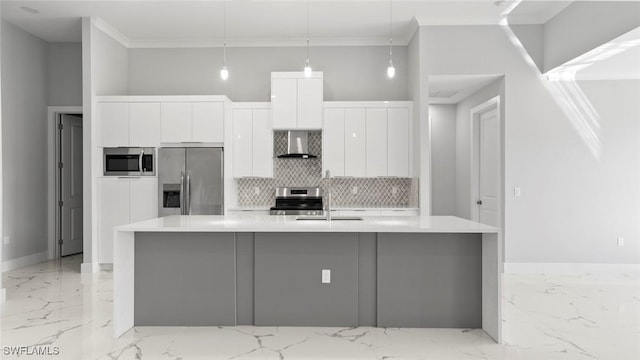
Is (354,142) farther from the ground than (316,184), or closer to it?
farther from the ground

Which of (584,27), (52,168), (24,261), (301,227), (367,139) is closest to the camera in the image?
(301,227)

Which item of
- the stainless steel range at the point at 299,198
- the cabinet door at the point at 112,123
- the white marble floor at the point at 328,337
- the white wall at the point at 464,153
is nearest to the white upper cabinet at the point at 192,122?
the cabinet door at the point at 112,123

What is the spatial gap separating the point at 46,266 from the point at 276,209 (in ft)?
10.7

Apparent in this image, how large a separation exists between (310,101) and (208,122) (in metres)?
1.42

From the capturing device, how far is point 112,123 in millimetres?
5363

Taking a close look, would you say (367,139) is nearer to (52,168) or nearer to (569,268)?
(569,268)

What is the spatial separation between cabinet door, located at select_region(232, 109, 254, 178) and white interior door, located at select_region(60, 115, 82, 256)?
107 inches

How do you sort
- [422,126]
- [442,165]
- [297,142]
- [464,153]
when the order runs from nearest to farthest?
[422,126] → [297,142] → [464,153] → [442,165]

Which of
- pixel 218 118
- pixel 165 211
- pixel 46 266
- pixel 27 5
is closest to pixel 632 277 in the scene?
pixel 218 118

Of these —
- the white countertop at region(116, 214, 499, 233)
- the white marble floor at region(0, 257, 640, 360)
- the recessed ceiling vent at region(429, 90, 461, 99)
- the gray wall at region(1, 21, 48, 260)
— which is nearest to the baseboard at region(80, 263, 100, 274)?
the white marble floor at region(0, 257, 640, 360)

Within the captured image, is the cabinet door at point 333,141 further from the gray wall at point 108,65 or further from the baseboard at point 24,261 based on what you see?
the baseboard at point 24,261

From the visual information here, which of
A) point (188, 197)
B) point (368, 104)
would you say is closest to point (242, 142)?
point (188, 197)

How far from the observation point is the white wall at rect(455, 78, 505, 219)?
6764mm

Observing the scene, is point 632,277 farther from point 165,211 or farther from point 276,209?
point 165,211
